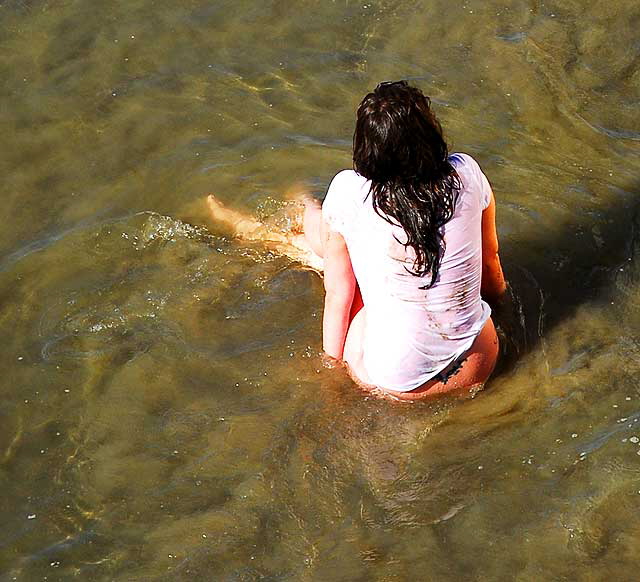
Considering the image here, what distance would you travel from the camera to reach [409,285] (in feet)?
10.8

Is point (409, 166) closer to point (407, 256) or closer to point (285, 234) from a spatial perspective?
point (407, 256)

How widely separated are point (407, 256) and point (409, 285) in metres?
0.13

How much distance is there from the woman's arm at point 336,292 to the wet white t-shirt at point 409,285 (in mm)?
54

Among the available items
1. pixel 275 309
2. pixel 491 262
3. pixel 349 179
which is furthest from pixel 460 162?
pixel 275 309

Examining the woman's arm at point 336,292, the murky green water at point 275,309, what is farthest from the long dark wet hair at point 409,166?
the murky green water at point 275,309

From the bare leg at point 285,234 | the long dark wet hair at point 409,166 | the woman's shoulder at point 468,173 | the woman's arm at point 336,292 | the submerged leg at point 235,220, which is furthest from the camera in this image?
the submerged leg at point 235,220

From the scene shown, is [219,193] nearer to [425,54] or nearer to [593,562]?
[425,54]

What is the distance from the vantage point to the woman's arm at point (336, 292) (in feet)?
11.2

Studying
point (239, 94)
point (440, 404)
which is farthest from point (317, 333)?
point (239, 94)

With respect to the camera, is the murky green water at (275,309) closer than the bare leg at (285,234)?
Yes

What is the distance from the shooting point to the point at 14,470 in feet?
11.6

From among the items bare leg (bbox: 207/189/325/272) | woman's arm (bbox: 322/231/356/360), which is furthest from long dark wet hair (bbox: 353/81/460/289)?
bare leg (bbox: 207/189/325/272)

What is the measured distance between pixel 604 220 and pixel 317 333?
1380mm

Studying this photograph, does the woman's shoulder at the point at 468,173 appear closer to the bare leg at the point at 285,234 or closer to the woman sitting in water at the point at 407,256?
the woman sitting in water at the point at 407,256
